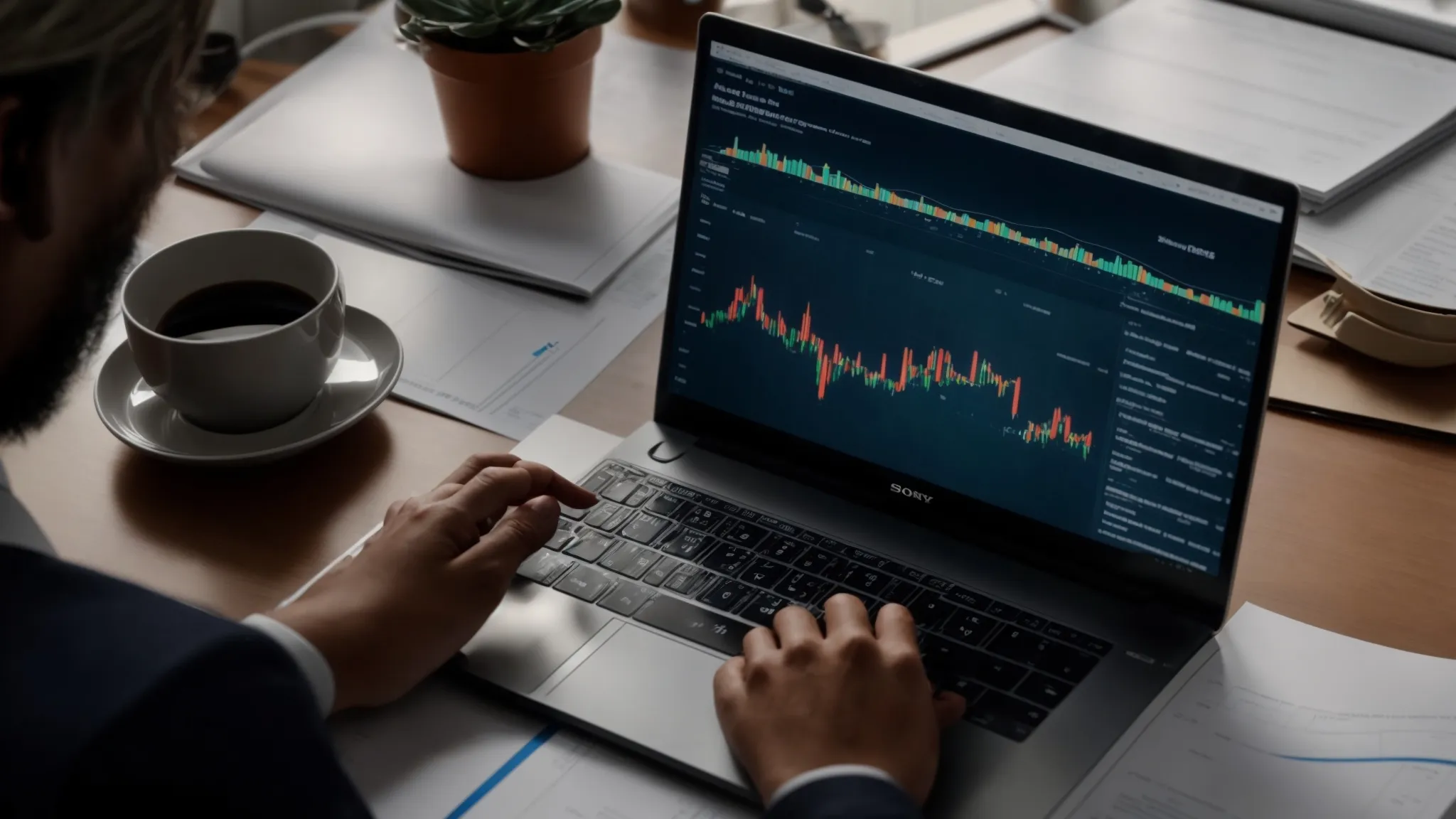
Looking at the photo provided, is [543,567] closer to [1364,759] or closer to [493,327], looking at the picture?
[493,327]

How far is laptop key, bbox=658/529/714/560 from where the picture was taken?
0.85 meters

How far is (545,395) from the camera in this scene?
1.01m

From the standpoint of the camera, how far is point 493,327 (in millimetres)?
1083

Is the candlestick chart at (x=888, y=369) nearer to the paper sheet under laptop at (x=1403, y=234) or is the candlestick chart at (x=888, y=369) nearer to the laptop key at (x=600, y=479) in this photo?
the laptop key at (x=600, y=479)

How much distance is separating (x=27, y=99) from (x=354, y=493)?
397 mm

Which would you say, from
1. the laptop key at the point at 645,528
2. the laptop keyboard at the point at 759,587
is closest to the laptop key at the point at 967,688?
the laptop keyboard at the point at 759,587

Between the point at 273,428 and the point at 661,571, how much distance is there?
302 millimetres

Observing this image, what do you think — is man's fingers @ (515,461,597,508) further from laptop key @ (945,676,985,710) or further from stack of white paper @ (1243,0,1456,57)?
stack of white paper @ (1243,0,1456,57)

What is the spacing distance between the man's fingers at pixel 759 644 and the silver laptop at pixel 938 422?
0.02 meters

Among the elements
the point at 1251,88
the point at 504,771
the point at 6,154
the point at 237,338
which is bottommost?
the point at 504,771

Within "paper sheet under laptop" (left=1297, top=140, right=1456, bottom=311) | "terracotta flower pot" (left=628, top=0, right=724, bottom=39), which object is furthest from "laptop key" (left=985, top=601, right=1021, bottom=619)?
"terracotta flower pot" (left=628, top=0, right=724, bottom=39)

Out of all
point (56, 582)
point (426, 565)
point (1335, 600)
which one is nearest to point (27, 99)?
point (56, 582)

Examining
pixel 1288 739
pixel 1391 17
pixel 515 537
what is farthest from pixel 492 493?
pixel 1391 17

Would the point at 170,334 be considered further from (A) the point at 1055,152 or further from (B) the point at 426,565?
(A) the point at 1055,152
